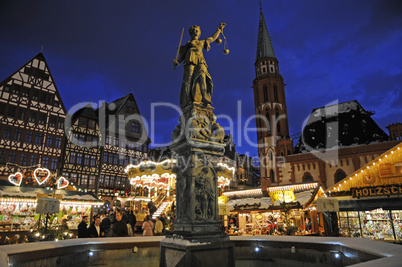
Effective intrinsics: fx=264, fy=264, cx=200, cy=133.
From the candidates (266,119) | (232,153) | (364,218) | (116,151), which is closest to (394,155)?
(364,218)

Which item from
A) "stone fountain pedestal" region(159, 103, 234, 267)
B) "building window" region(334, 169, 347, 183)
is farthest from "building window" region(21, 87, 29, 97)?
"building window" region(334, 169, 347, 183)

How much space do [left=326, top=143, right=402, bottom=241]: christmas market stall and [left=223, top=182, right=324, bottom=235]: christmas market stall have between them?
192 cm

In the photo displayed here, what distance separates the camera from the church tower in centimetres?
4044

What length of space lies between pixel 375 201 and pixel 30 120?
103 feet

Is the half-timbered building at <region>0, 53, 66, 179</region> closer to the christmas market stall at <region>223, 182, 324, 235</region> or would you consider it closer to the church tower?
the christmas market stall at <region>223, 182, 324, 235</region>

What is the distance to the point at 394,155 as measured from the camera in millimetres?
15656

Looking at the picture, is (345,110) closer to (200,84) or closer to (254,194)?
(254,194)

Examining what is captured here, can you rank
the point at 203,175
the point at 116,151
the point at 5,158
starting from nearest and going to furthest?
the point at 203,175 < the point at 5,158 < the point at 116,151

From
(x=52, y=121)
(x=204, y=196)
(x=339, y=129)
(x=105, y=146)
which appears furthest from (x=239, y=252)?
(x=339, y=129)

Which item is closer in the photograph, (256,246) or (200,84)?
(200,84)

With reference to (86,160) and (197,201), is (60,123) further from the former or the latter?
(197,201)

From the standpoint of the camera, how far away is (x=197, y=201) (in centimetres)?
459

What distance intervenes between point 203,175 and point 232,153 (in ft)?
167

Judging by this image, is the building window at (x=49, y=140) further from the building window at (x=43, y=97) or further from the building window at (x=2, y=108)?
the building window at (x=2, y=108)
